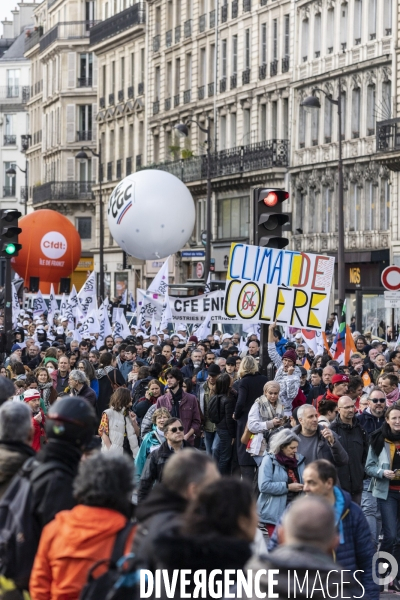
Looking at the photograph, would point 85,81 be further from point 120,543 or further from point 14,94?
point 120,543

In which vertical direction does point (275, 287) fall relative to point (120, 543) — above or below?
above

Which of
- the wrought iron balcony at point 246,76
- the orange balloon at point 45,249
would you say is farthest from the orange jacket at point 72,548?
the wrought iron balcony at point 246,76

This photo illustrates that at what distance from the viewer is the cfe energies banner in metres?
17.0

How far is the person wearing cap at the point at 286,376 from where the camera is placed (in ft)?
51.0

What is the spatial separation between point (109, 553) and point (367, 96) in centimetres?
4590

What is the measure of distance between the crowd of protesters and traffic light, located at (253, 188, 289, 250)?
1.40 metres

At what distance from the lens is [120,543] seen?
5980 mm

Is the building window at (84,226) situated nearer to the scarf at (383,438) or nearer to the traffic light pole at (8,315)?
the traffic light pole at (8,315)

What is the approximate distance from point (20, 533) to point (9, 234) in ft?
53.4

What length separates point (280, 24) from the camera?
190 feet

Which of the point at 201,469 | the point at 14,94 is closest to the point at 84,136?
the point at 14,94

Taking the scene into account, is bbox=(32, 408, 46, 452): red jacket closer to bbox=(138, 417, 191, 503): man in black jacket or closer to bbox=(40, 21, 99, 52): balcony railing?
bbox=(138, 417, 191, 503): man in black jacket

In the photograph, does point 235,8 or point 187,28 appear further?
point 187,28

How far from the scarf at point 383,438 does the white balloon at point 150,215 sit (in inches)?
724
